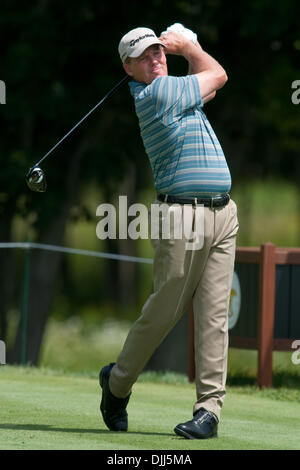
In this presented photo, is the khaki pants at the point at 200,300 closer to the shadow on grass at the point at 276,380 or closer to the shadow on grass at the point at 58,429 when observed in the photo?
the shadow on grass at the point at 58,429

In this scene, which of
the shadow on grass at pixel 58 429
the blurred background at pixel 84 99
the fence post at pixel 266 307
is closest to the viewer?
the shadow on grass at pixel 58 429

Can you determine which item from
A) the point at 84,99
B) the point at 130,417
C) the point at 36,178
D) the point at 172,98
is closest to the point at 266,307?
the point at 130,417

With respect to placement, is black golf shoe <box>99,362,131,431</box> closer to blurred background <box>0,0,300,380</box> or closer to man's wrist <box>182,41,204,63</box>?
man's wrist <box>182,41,204,63</box>

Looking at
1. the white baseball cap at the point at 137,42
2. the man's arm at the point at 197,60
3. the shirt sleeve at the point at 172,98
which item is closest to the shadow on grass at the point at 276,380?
the man's arm at the point at 197,60

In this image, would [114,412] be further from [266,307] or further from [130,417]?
[266,307]

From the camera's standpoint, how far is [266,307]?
866cm

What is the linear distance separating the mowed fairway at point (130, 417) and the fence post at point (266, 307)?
461 millimetres

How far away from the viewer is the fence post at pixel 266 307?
8625 millimetres

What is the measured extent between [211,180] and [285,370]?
413 cm

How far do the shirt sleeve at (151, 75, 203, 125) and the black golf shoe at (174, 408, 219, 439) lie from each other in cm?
145

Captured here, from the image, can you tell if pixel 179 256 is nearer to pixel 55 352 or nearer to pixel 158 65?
pixel 158 65

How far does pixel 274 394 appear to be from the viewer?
809 centimetres

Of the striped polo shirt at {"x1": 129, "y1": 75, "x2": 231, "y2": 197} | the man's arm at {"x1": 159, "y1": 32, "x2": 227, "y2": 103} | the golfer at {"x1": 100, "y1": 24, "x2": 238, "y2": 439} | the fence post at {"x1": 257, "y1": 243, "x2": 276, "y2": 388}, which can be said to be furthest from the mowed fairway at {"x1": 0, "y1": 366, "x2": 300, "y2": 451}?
the man's arm at {"x1": 159, "y1": 32, "x2": 227, "y2": 103}

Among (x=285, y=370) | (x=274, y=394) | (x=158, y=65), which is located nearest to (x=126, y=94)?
(x=285, y=370)
